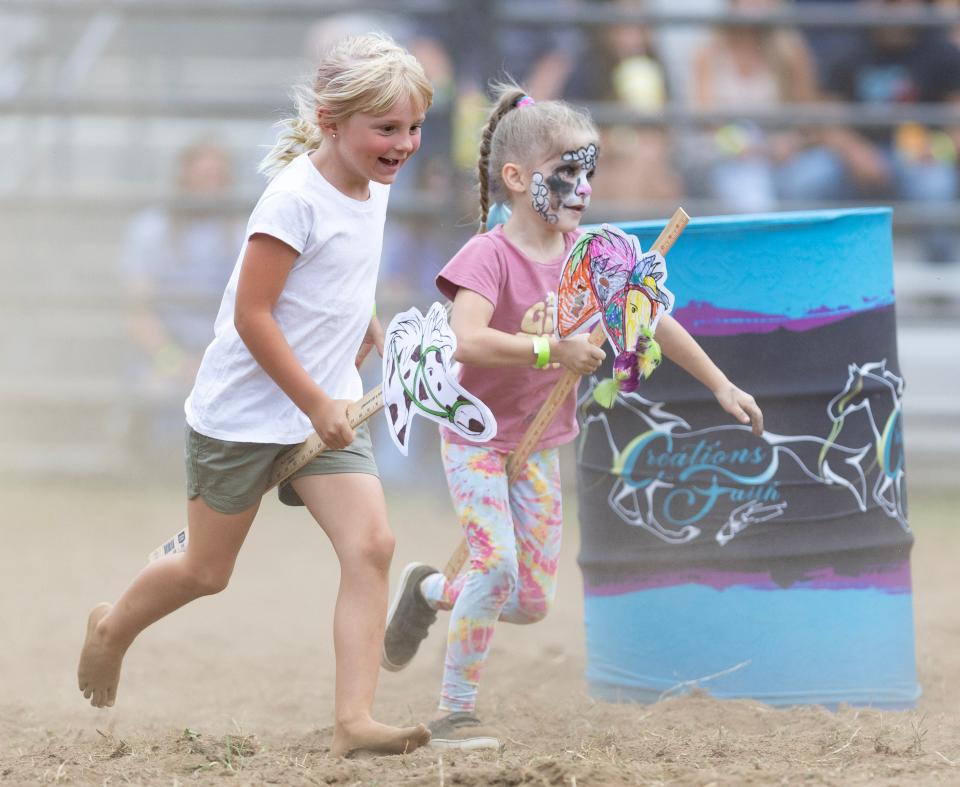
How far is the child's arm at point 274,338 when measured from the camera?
291 cm

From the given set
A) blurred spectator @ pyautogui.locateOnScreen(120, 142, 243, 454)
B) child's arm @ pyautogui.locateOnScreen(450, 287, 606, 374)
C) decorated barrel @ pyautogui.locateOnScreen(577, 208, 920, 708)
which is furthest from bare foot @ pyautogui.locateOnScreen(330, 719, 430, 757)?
blurred spectator @ pyautogui.locateOnScreen(120, 142, 243, 454)

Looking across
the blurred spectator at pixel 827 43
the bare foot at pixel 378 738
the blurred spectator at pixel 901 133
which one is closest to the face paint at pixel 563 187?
the bare foot at pixel 378 738

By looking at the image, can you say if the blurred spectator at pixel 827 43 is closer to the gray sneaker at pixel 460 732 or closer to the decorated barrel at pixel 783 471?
the decorated barrel at pixel 783 471

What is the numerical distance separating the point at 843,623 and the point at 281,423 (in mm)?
1521

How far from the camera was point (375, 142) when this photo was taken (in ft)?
9.80

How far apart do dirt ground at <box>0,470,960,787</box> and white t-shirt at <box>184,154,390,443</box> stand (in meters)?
0.71

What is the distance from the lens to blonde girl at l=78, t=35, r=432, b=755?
2.93 m

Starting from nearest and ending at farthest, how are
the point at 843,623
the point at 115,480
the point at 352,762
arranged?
the point at 352,762 < the point at 843,623 < the point at 115,480

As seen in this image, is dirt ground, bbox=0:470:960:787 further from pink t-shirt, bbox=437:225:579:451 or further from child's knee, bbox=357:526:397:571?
pink t-shirt, bbox=437:225:579:451

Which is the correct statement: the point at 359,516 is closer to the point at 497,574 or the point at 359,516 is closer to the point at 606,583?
the point at 497,574

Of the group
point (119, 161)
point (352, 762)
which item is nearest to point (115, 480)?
point (119, 161)

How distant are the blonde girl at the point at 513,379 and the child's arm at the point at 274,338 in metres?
0.38

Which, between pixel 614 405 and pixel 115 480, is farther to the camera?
pixel 115 480

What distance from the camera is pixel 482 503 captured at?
3.29 metres
